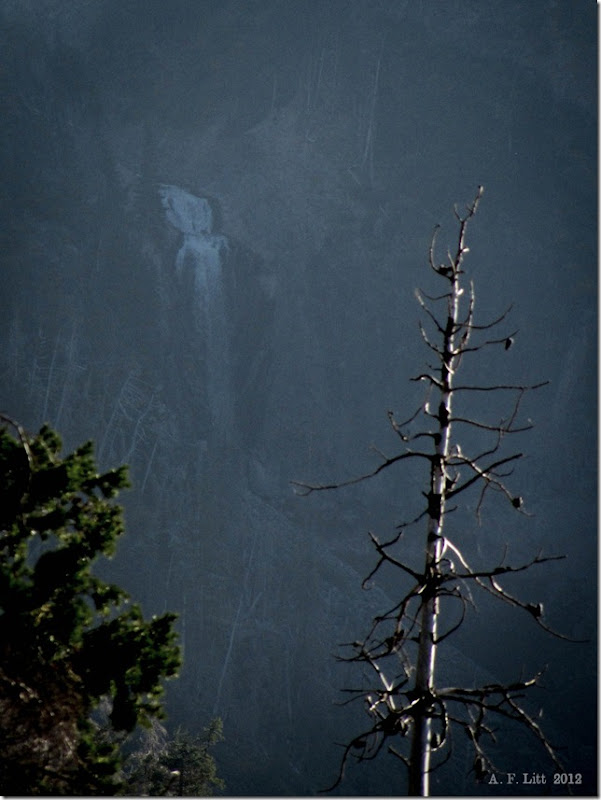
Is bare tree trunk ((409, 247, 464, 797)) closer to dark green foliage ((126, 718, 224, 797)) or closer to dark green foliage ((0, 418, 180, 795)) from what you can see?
dark green foliage ((0, 418, 180, 795))

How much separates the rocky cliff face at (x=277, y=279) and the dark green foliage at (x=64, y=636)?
38.7 m

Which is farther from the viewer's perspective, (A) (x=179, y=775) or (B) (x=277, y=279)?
(B) (x=277, y=279)

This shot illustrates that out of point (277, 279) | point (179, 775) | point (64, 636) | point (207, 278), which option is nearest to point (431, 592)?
point (64, 636)

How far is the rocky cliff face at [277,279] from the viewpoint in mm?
48000

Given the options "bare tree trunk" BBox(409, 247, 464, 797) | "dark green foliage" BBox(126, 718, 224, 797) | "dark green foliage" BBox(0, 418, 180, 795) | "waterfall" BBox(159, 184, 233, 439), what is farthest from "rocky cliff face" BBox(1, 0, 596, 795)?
"bare tree trunk" BBox(409, 247, 464, 797)

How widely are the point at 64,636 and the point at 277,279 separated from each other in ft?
168

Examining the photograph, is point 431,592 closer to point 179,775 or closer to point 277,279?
point 179,775

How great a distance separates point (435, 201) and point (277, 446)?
950 inches

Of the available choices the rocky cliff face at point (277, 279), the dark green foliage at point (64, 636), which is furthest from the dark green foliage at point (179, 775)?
the rocky cliff face at point (277, 279)

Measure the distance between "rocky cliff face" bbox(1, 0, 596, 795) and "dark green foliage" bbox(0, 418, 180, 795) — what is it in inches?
1523

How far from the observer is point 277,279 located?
185ft

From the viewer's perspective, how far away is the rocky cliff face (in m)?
48.0

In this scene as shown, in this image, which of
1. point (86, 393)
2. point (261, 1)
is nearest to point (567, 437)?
point (86, 393)

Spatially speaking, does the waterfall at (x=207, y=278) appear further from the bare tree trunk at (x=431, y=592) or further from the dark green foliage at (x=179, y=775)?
the bare tree trunk at (x=431, y=592)
